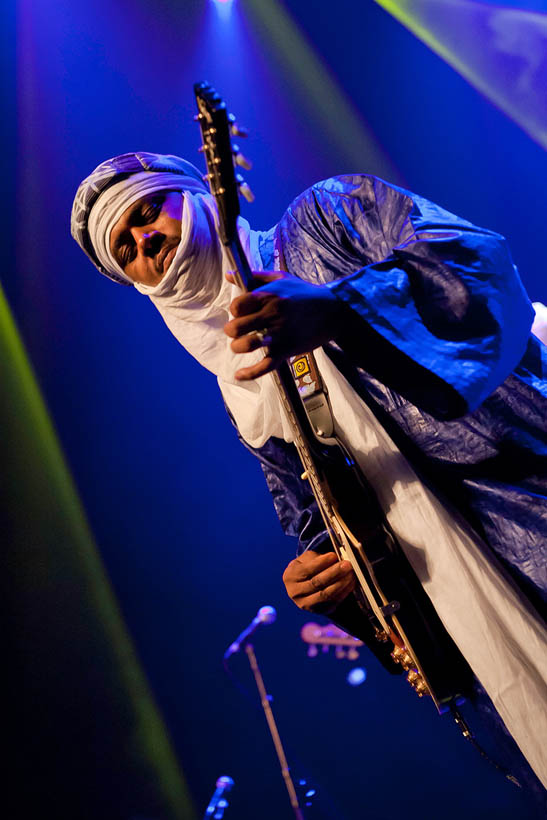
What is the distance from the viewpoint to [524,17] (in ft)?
10.2

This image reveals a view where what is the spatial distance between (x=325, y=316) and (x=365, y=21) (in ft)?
10.4

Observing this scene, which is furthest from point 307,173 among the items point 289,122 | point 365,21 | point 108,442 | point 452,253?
point 452,253

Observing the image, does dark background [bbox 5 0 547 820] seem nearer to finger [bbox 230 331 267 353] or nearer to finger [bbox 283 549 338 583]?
finger [bbox 283 549 338 583]

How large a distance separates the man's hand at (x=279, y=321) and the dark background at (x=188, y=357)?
8.00 ft

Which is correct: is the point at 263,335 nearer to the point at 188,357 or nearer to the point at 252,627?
the point at 188,357

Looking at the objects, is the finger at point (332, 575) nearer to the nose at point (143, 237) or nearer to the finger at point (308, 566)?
the finger at point (308, 566)

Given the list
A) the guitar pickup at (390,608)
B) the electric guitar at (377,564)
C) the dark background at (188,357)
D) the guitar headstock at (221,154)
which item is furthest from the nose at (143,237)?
the dark background at (188,357)

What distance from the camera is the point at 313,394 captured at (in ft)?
3.96

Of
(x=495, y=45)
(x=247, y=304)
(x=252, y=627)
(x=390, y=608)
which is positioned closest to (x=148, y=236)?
(x=247, y=304)

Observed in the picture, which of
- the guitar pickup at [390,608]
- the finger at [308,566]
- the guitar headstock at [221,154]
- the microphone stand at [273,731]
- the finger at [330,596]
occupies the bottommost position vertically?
the microphone stand at [273,731]

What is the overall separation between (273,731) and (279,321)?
290 centimetres

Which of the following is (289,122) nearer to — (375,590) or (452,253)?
(452,253)

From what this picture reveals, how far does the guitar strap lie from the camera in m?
1.19

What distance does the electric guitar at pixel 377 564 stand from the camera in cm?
112
